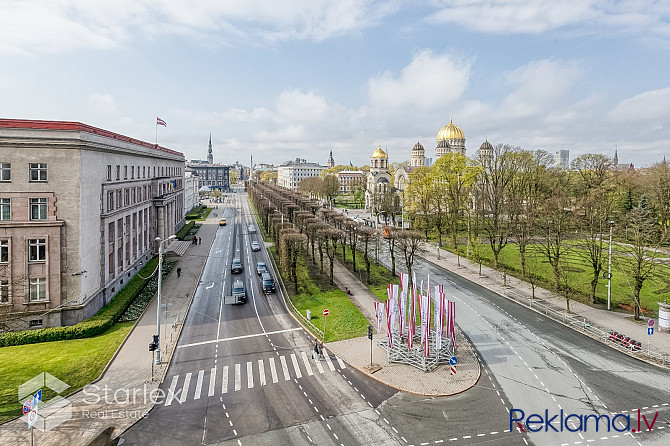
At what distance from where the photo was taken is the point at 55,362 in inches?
990

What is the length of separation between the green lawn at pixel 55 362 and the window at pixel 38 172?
12813 mm

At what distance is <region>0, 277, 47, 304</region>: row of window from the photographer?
98.3 ft

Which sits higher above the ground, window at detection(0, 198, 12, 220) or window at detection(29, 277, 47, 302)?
window at detection(0, 198, 12, 220)

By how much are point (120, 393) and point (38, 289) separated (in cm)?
→ 1470

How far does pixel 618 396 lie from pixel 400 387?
12.3 m

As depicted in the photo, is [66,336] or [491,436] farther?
[66,336]

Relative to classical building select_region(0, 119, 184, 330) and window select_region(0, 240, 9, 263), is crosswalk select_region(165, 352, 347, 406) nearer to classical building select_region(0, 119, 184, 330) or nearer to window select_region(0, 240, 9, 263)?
classical building select_region(0, 119, 184, 330)

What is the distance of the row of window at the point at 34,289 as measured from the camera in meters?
30.0

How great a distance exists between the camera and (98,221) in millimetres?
35562

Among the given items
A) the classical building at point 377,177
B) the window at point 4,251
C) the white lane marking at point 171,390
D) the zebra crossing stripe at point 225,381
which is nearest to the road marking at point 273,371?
the zebra crossing stripe at point 225,381

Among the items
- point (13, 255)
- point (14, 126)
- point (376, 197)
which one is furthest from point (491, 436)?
point (376, 197)

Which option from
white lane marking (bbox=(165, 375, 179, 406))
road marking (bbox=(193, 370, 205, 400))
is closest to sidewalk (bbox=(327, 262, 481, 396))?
road marking (bbox=(193, 370, 205, 400))

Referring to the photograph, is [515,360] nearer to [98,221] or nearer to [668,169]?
[98,221]

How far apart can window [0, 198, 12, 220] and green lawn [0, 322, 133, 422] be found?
10.0m
